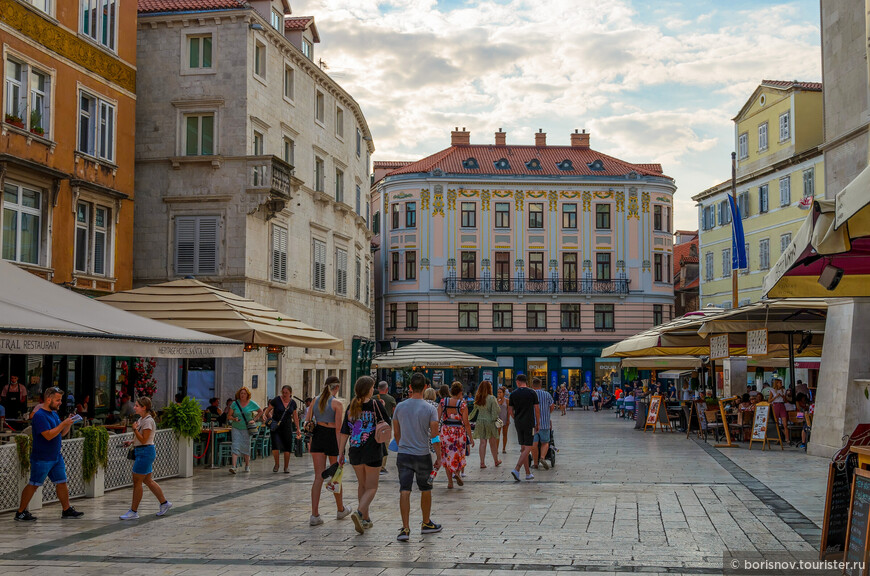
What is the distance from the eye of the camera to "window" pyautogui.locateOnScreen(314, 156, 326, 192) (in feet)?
116

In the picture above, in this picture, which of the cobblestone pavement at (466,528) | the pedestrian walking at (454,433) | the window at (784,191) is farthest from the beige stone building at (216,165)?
the window at (784,191)

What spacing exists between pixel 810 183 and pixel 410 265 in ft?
82.3

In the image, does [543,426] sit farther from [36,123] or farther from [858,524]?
[36,123]

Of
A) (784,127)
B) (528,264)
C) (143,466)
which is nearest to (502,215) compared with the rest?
(528,264)

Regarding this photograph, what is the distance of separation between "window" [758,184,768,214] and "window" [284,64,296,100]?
2882 cm

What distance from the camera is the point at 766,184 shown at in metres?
50.7

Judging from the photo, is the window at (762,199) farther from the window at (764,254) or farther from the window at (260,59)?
the window at (260,59)

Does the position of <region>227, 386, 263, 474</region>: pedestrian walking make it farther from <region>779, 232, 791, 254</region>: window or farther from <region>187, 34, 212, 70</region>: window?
<region>779, 232, 791, 254</region>: window

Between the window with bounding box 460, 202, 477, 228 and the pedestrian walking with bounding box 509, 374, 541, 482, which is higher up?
the window with bounding box 460, 202, 477, 228

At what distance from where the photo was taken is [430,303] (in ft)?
197

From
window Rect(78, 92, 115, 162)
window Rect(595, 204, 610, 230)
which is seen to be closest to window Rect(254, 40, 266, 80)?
window Rect(78, 92, 115, 162)

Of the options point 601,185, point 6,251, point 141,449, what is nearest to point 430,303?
point 601,185

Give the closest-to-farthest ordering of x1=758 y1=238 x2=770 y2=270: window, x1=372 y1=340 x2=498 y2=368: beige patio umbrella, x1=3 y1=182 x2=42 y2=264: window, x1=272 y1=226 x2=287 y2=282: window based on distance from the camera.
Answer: x1=3 y1=182 x2=42 y2=264: window, x1=372 y1=340 x2=498 y2=368: beige patio umbrella, x1=272 y1=226 x2=287 y2=282: window, x1=758 y1=238 x2=770 y2=270: window

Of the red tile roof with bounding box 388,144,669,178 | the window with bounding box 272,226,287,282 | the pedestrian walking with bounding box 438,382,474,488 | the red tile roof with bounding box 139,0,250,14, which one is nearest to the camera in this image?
the pedestrian walking with bounding box 438,382,474,488
